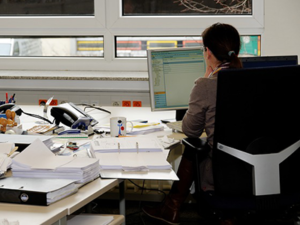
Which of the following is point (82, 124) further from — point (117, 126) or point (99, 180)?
point (99, 180)

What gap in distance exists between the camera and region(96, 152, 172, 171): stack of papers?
177 cm

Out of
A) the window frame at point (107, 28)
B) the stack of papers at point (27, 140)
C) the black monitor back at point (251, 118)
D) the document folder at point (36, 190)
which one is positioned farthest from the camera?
the window frame at point (107, 28)

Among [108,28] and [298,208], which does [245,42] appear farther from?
[298,208]

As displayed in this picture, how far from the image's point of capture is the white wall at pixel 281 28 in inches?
149

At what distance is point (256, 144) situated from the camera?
180 cm

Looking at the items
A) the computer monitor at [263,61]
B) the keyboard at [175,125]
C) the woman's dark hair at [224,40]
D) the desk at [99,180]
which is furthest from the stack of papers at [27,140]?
the computer monitor at [263,61]

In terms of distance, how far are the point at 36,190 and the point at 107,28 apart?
107 inches

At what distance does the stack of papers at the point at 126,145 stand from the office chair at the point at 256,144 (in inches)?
8.5

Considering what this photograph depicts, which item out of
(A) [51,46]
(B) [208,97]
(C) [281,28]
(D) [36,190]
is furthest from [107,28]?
(D) [36,190]

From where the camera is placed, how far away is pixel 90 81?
3.84 metres

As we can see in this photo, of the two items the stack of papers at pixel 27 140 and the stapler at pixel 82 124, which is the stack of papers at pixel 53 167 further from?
the stapler at pixel 82 124

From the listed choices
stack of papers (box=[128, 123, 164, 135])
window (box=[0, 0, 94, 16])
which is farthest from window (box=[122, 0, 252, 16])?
stack of papers (box=[128, 123, 164, 135])

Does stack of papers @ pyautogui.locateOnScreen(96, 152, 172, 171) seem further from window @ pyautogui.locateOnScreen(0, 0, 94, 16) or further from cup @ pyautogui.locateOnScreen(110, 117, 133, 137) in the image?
window @ pyautogui.locateOnScreen(0, 0, 94, 16)

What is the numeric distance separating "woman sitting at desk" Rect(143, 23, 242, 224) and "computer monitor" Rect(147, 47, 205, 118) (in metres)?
0.32
